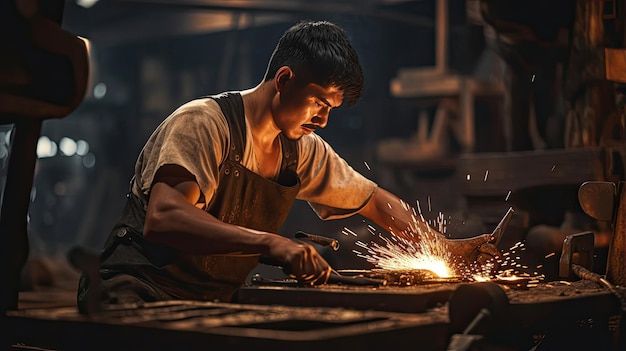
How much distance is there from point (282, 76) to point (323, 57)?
230 mm

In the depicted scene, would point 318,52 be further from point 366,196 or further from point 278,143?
point 366,196

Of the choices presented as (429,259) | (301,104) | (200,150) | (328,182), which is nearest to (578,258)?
(429,259)

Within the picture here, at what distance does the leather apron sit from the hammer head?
1366 millimetres

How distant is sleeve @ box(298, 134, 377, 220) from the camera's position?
16.6 ft

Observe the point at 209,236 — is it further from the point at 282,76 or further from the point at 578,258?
the point at 578,258

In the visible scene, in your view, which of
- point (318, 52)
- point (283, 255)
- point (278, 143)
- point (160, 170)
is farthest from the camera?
point (278, 143)

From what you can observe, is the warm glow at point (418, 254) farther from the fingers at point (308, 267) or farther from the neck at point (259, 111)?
the fingers at point (308, 267)

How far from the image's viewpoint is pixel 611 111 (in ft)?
22.3

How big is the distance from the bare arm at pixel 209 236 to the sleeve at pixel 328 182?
1184 mm

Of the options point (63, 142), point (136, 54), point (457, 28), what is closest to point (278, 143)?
point (457, 28)

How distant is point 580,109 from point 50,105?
4632 millimetres

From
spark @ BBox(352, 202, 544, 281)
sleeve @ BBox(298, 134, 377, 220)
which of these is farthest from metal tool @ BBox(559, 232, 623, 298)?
sleeve @ BBox(298, 134, 377, 220)

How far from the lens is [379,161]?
12.0 m

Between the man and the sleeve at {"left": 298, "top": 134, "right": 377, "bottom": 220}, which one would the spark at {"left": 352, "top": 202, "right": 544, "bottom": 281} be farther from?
the sleeve at {"left": 298, "top": 134, "right": 377, "bottom": 220}
